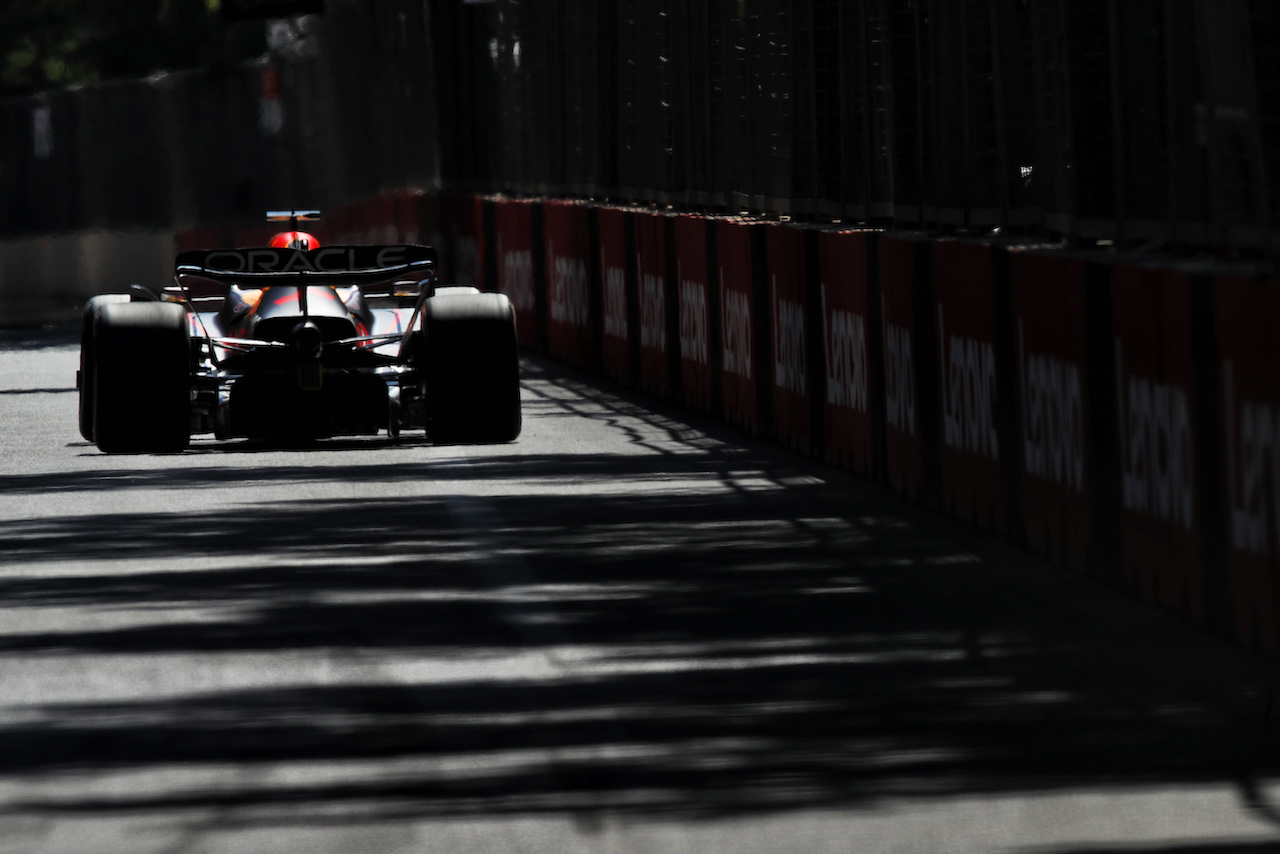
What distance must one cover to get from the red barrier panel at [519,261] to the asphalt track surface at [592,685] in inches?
508

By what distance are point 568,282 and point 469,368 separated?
31.5ft

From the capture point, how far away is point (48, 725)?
7988 mm

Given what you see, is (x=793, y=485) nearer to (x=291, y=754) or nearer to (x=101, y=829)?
(x=291, y=754)

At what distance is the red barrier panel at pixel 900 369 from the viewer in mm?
13836

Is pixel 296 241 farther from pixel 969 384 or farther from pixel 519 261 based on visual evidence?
pixel 519 261

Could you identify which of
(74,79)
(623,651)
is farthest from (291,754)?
(74,79)

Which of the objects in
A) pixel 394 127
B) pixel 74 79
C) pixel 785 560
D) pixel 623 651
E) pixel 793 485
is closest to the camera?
pixel 623 651

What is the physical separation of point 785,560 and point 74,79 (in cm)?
6216

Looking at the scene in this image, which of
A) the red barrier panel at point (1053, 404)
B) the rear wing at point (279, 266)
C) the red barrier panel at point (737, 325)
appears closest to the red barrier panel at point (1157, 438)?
the red barrier panel at point (1053, 404)

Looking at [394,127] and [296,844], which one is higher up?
[394,127]

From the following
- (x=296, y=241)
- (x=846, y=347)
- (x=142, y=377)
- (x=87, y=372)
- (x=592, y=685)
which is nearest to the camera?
(x=592, y=685)

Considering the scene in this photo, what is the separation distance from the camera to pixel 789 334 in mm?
16844

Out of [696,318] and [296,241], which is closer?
[296,241]

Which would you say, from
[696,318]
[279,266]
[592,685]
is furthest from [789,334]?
[592,685]
